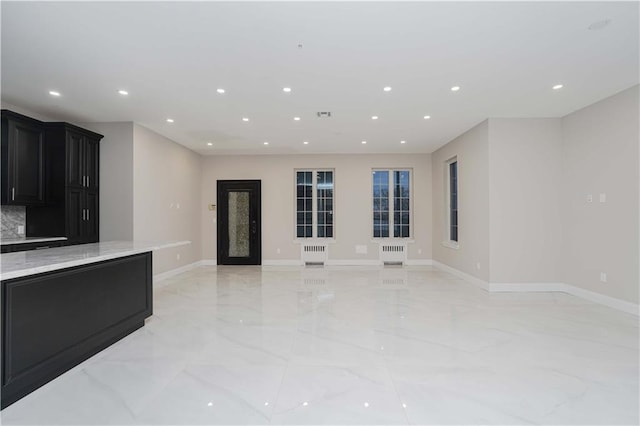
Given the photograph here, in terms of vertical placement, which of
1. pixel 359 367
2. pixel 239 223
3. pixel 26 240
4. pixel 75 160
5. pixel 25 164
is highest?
pixel 75 160

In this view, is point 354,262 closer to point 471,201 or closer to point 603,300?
point 471,201

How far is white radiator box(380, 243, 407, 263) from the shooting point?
8359mm

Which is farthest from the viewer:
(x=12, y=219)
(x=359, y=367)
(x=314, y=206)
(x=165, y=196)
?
(x=314, y=206)

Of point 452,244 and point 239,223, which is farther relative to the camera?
point 239,223

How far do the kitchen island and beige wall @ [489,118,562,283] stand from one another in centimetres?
516

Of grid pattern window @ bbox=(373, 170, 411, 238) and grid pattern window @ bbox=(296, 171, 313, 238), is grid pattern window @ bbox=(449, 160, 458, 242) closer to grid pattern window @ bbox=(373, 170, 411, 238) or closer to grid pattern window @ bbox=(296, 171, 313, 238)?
grid pattern window @ bbox=(373, 170, 411, 238)

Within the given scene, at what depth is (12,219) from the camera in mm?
4902

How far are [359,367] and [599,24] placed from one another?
11.5 ft

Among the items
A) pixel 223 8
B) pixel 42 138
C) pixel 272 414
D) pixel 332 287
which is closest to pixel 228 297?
pixel 332 287

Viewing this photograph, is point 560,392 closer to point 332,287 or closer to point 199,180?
point 332,287

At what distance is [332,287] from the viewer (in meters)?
5.88

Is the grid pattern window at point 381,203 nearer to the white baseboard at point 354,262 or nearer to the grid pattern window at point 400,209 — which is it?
the grid pattern window at point 400,209

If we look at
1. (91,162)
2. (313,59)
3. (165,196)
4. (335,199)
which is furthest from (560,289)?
(91,162)

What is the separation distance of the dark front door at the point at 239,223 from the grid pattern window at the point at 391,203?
307cm
